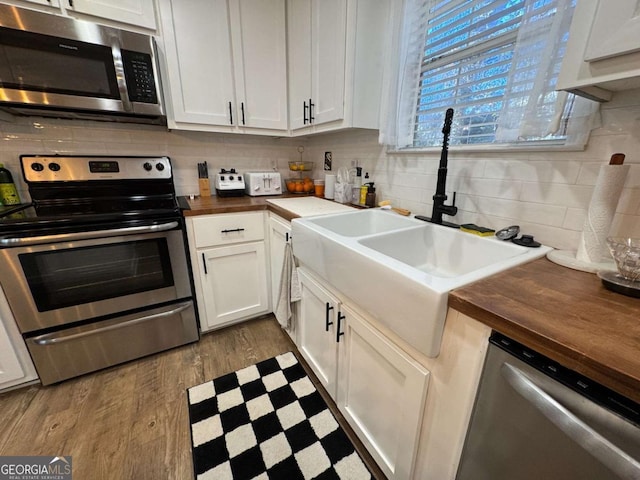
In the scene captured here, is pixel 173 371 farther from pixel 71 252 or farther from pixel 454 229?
pixel 454 229

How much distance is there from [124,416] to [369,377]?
123 cm

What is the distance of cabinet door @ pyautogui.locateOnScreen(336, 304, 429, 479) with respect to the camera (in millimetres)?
746

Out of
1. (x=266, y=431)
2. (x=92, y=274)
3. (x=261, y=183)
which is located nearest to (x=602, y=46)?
(x=266, y=431)

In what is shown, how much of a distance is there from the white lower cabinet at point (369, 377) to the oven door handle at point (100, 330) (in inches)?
33.5

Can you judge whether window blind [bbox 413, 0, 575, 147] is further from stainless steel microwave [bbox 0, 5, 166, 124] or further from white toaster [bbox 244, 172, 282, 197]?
stainless steel microwave [bbox 0, 5, 166, 124]

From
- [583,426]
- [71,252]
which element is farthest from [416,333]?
[71,252]

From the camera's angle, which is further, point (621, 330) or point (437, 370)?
point (437, 370)

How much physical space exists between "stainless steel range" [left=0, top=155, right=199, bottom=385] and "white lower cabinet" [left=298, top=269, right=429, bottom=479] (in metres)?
0.87

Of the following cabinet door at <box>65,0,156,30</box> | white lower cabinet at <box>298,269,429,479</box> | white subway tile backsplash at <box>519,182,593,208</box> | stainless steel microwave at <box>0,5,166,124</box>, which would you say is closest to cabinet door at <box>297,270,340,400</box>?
white lower cabinet at <box>298,269,429,479</box>

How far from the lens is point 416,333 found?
0.64 meters

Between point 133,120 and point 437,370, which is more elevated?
point 133,120

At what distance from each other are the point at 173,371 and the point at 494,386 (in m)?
1.65

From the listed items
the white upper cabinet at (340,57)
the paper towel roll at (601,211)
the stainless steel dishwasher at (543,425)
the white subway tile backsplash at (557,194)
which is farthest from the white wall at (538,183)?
the stainless steel dishwasher at (543,425)

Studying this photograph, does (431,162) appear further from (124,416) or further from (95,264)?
(124,416)
